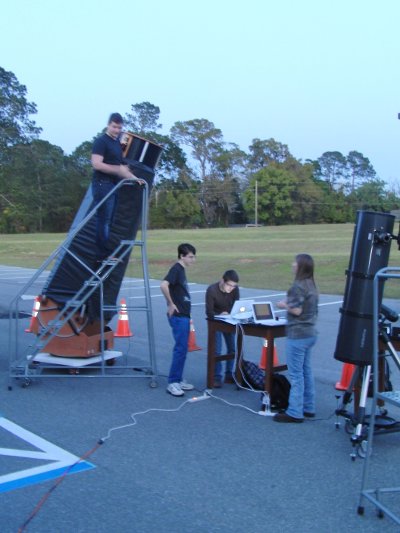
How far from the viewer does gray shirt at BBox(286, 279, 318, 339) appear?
5.94m

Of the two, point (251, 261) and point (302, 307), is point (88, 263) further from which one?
point (251, 261)

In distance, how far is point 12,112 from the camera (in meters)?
72.9

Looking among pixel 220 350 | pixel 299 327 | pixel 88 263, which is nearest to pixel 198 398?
pixel 220 350

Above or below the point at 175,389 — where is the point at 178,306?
above

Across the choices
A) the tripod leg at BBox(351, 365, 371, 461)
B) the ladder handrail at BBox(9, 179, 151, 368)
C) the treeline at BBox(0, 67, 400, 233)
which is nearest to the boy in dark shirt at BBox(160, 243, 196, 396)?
the ladder handrail at BBox(9, 179, 151, 368)

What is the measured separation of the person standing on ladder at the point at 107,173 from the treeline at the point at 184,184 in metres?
67.6

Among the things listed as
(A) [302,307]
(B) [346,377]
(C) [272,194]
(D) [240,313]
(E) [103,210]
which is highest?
(C) [272,194]

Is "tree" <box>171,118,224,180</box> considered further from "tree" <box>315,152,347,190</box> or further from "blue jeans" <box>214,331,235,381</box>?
"blue jeans" <box>214,331,235,381</box>

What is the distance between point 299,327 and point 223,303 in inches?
69.9

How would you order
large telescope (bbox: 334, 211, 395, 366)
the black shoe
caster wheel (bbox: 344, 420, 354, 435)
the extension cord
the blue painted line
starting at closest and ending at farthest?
the blue painted line → large telescope (bbox: 334, 211, 395, 366) → caster wheel (bbox: 344, 420, 354, 435) → the black shoe → the extension cord

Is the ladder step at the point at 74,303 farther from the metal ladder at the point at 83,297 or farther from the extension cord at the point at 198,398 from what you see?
the extension cord at the point at 198,398

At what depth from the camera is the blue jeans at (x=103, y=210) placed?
25.2 ft

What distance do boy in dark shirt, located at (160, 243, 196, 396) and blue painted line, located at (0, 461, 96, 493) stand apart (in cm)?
224

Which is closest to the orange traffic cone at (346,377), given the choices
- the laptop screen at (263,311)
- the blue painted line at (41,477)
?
the laptop screen at (263,311)
